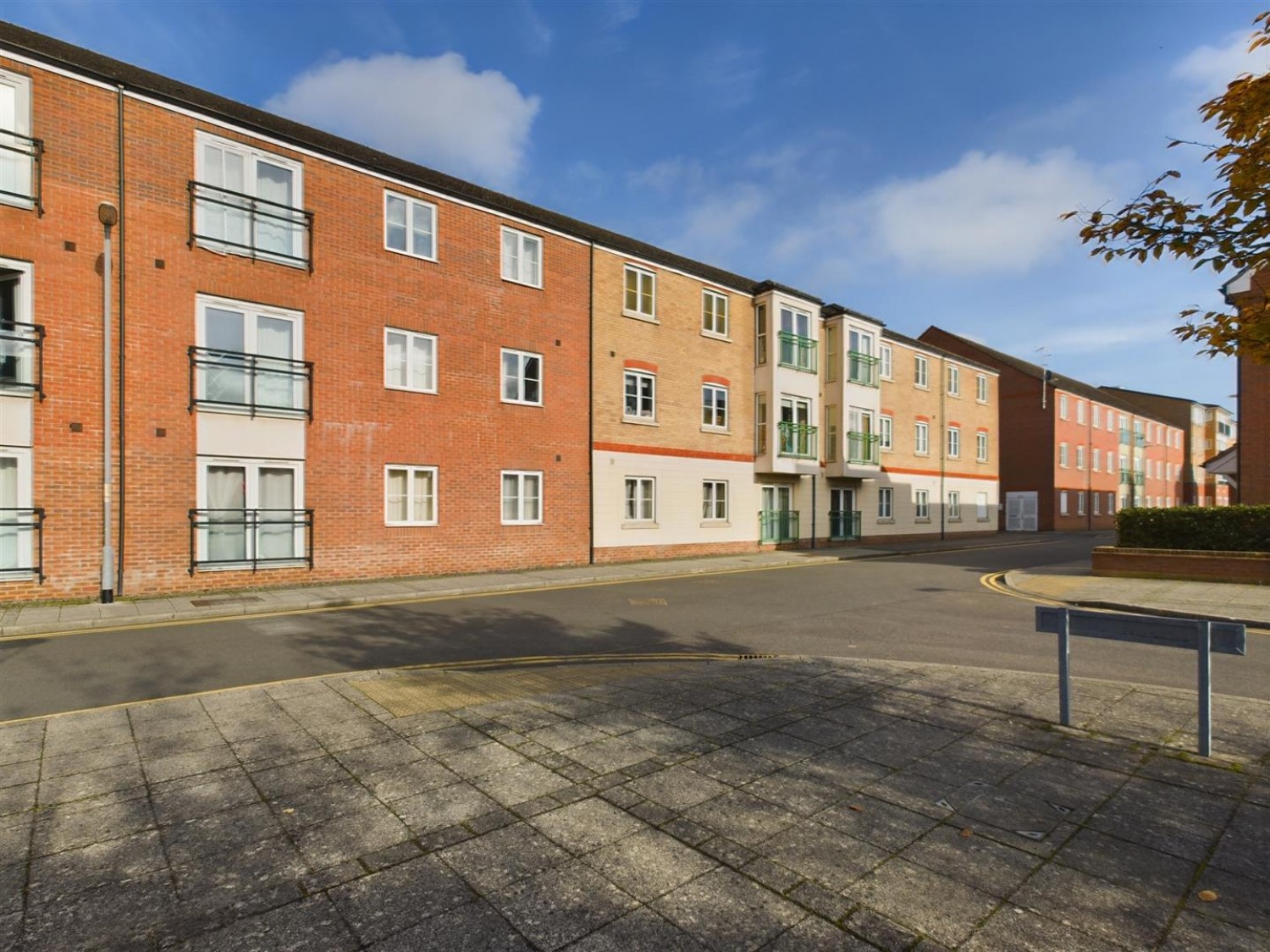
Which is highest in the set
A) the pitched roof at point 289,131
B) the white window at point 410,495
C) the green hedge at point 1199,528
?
the pitched roof at point 289,131

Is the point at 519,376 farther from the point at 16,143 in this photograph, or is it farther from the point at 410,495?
the point at 16,143

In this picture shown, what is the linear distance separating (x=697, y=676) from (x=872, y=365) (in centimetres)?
2589

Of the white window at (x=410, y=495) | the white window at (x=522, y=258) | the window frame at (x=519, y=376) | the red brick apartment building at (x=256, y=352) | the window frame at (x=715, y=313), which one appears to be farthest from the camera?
the window frame at (x=715, y=313)

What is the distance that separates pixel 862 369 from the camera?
1161 inches

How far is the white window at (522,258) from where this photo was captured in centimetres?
1861

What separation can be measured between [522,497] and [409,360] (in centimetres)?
452

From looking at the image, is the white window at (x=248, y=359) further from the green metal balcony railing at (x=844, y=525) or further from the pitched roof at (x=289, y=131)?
the green metal balcony railing at (x=844, y=525)

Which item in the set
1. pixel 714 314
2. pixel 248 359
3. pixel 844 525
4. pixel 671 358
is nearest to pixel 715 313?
pixel 714 314

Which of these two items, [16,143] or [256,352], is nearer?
[16,143]

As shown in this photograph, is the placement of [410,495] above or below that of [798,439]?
below

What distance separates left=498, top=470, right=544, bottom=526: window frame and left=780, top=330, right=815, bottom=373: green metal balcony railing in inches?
438

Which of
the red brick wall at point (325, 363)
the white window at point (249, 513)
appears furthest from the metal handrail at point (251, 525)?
the red brick wall at point (325, 363)

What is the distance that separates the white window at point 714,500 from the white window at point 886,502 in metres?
10.4

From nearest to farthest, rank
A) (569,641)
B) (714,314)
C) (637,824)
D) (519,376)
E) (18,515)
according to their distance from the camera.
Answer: (637,824)
(569,641)
(18,515)
(519,376)
(714,314)
